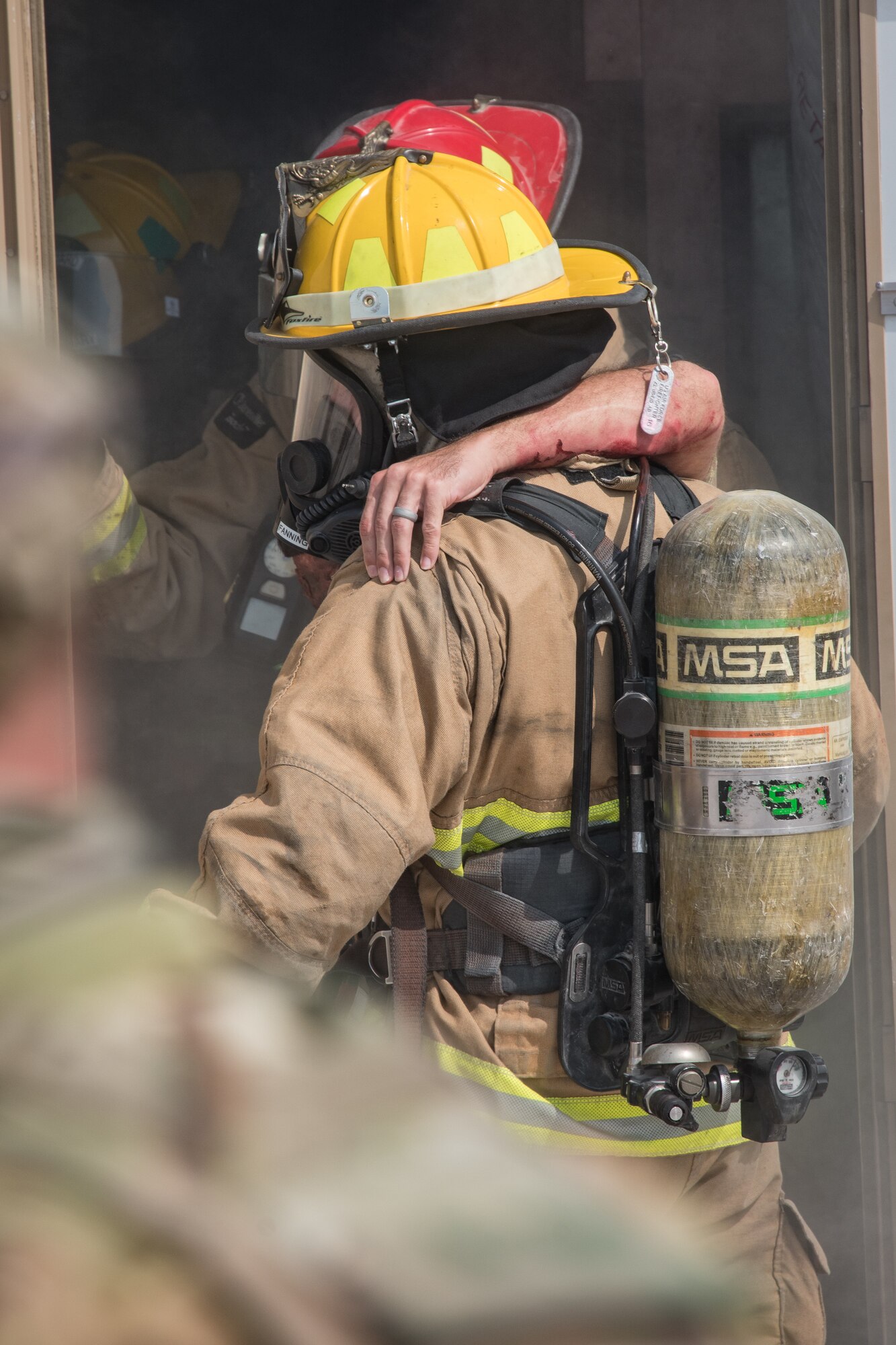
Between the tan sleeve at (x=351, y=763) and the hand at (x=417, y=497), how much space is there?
3 centimetres

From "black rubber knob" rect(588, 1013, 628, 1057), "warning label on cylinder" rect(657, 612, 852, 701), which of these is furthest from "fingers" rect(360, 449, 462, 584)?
"black rubber knob" rect(588, 1013, 628, 1057)

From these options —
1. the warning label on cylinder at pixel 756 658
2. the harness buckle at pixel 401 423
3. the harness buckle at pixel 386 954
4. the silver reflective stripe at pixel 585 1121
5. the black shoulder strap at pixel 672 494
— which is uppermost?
the harness buckle at pixel 401 423

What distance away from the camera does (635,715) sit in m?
1.66

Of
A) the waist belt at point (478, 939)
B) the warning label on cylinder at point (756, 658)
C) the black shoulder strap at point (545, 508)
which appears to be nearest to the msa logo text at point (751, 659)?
the warning label on cylinder at point (756, 658)

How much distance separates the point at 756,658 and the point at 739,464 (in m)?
1.64

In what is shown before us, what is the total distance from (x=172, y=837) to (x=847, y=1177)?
200 centimetres

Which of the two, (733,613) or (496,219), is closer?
(733,613)

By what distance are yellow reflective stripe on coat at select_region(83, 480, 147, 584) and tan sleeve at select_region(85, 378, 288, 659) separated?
0.42 ft

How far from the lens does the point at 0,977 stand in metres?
0.45

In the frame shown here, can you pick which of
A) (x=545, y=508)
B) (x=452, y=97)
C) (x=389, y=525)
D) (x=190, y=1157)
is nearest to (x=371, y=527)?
(x=389, y=525)

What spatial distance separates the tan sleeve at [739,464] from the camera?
3055 millimetres

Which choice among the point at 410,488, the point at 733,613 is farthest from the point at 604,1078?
the point at 410,488

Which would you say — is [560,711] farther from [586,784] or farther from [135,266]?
[135,266]

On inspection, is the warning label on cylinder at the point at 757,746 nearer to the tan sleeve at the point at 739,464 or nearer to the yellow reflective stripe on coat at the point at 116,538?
the tan sleeve at the point at 739,464
